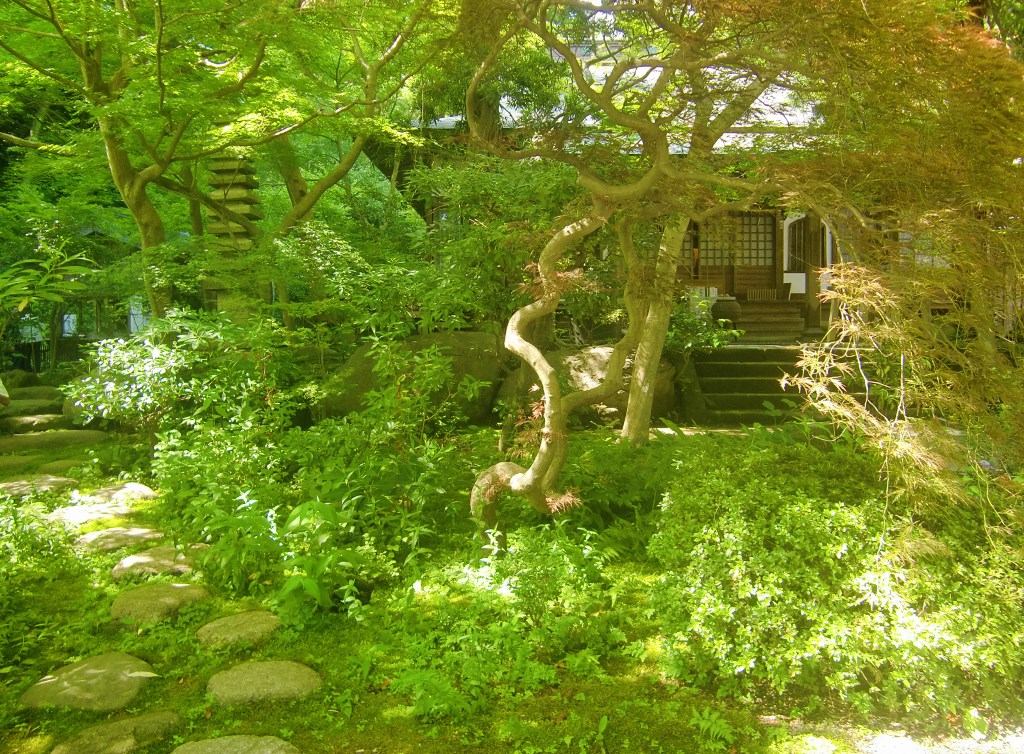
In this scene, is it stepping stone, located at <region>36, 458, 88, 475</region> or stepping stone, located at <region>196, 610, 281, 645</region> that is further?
stepping stone, located at <region>36, 458, 88, 475</region>

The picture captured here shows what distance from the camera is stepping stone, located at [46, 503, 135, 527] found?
6.56 meters

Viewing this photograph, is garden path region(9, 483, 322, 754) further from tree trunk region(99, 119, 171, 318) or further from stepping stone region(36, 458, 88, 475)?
tree trunk region(99, 119, 171, 318)

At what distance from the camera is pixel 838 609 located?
3.70 m

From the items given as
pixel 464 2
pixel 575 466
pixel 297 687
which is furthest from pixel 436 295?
pixel 297 687

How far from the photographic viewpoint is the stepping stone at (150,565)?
539cm

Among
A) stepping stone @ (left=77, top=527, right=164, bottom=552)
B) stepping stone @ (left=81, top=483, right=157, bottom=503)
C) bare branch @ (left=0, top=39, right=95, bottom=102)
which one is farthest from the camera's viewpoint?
bare branch @ (left=0, top=39, right=95, bottom=102)

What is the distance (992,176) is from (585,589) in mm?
3155

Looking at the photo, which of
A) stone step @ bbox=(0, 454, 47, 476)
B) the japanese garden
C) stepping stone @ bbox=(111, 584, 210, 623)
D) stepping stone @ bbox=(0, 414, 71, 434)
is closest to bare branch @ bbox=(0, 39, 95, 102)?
the japanese garden

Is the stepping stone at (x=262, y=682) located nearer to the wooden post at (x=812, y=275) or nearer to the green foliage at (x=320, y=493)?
the green foliage at (x=320, y=493)

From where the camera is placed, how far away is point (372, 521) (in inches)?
223

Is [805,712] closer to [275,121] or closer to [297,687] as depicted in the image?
[297,687]

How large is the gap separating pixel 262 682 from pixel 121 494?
428 centimetres

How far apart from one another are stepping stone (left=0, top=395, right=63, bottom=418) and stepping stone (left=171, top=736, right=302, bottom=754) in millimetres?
10510

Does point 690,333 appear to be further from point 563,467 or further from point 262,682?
point 262,682
